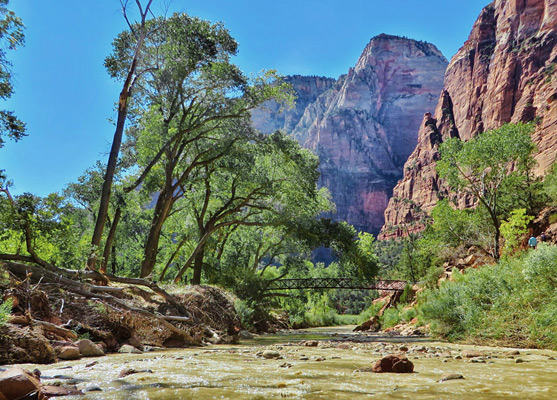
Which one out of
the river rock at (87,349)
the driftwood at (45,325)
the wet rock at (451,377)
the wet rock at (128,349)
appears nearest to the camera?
the wet rock at (451,377)

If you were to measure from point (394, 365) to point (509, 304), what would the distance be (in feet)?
20.6

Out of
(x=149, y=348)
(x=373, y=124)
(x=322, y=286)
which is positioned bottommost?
(x=149, y=348)

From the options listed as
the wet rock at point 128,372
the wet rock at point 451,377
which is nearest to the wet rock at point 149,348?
the wet rock at point 128,372

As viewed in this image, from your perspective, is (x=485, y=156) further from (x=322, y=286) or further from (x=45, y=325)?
(x=45, y=325)

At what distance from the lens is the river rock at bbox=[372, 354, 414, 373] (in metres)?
4.76

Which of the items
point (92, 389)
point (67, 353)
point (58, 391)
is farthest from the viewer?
point (67, 353)

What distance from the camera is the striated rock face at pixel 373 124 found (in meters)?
153

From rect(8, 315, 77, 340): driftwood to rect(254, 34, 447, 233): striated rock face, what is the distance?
5735 inches

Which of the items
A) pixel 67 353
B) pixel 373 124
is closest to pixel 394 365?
pixel 67 353

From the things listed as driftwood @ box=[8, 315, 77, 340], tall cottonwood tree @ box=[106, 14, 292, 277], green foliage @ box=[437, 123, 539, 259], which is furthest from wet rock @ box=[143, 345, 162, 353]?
green foliage @ box=[437, 123, 539, 259]

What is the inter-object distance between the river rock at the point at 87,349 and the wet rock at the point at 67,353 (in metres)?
0.37

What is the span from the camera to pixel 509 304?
30.6ft

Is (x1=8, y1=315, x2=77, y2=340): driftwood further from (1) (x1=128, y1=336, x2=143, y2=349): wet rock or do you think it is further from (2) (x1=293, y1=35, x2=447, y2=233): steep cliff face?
(2) (x1=293, y1=35, x2=447, y2=233): steep cliff face

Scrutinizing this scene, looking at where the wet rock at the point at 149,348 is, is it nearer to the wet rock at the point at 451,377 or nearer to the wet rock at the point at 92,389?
the wet rock at the point at 92,389
